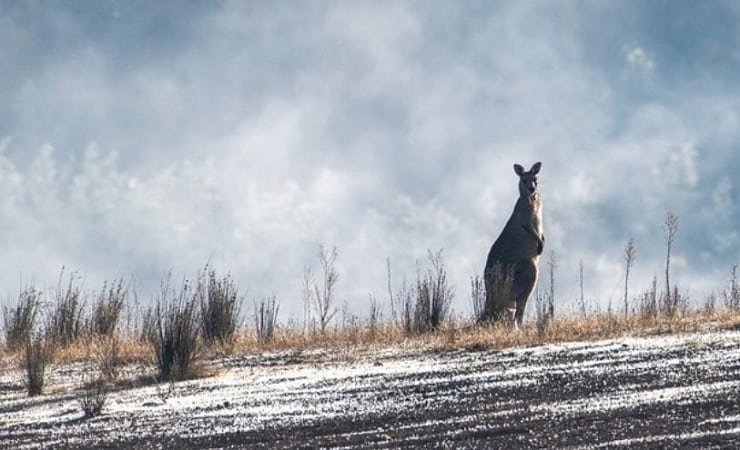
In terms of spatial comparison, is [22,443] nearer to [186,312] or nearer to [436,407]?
[436,407]

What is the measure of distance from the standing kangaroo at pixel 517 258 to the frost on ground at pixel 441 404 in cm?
298

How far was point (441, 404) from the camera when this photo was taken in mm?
10312

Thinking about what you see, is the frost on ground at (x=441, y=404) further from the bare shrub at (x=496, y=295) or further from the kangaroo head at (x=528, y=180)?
the kangaroo head at (x=528, y=180)

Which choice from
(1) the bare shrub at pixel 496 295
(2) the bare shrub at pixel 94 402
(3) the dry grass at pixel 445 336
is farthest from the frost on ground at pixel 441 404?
(1) the bare shrub at pixel 496 295

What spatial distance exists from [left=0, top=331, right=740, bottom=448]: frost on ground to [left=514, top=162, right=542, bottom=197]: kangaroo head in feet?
15.8

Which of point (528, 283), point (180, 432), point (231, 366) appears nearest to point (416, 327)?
point (528, 283)

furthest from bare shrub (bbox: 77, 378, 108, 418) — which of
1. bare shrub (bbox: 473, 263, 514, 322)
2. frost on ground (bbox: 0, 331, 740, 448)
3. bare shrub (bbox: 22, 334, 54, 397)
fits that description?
bare shrub (bbox: 473, 263, 514, 322)

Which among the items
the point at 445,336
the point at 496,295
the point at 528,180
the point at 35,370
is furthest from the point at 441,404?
the point at 528,180

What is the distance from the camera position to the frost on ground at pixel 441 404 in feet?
29.0

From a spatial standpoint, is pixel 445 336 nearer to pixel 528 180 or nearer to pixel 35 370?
pixel 528 180

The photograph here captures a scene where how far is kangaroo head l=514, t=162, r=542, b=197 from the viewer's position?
18.6 m

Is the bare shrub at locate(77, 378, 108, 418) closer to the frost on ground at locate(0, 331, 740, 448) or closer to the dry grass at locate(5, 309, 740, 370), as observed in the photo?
the frost on ground at locate(0, 331, 740, 448)

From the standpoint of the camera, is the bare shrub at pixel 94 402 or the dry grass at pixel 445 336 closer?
the bare shrub at pixel 94 402

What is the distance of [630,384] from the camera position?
34.0 ft
